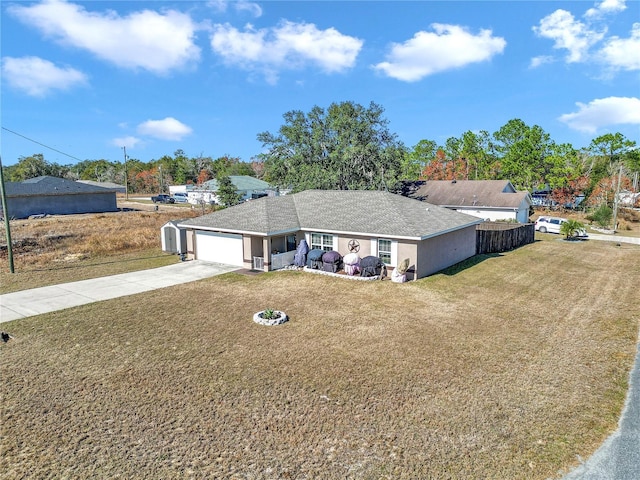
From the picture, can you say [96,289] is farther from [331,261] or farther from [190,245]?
[331,261]

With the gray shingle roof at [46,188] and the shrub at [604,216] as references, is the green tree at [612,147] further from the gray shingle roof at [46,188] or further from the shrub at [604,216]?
the gray shingle roof at [46,188]

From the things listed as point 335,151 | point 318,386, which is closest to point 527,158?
point 335,151

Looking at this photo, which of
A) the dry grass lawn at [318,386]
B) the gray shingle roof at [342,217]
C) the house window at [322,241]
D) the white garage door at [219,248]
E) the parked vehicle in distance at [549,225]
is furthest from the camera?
the parked vehicle in distance at [549,225]

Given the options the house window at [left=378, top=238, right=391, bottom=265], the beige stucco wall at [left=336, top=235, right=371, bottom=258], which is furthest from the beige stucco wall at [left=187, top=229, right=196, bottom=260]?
the house window at [left=378, top=238, right=391, bottom=265]

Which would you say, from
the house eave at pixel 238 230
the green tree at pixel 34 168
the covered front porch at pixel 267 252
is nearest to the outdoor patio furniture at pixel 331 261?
the covered front porch at pixel 267 252

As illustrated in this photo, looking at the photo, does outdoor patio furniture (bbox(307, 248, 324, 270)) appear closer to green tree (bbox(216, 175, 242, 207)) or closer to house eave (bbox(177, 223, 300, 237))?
house eave (bbox(177, 223, 300, 237))
